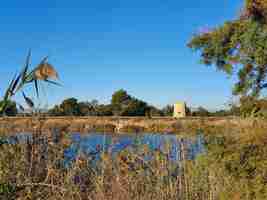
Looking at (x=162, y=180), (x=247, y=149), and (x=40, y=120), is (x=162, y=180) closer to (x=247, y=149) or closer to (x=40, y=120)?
(x=247, y=149)

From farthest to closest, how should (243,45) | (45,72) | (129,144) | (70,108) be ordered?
(243,45), (129,144), (70,108), (45,72)

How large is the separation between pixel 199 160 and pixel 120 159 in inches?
33.7

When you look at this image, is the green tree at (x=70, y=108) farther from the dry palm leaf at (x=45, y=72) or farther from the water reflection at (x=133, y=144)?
the dry palm leaf at (x=45, y=72)

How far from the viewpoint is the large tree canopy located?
42.8 feet

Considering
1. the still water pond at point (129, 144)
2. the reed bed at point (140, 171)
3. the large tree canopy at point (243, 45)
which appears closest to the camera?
the reed bed at point (140, 171)

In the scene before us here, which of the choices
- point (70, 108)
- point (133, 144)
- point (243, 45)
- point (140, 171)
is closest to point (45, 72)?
point (70, 108)

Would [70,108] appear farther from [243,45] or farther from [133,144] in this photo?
[243,45]

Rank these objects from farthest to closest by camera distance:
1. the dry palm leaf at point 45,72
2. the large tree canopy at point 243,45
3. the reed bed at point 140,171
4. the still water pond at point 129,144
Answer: the large tree canopy at point 243,45 < the still water pond at point 129,144 < the reed bed at point 140,171 < the dry palm leaf at point 45,72

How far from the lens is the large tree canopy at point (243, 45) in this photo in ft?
42.8

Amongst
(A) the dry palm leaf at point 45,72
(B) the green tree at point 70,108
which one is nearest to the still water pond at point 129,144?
(B) the green tree at point 70,108

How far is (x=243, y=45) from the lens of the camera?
539 inches

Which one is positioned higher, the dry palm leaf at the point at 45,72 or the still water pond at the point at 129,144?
the dry palm leaf at the point at 45,72

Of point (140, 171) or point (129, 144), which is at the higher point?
point (129, 144)

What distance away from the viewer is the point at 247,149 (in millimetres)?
4387
